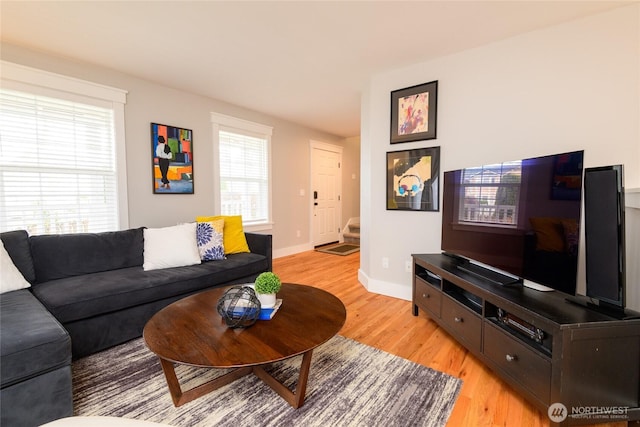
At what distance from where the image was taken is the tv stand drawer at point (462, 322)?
5.48 ft

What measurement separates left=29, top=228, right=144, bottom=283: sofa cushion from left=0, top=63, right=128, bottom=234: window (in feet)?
1.70

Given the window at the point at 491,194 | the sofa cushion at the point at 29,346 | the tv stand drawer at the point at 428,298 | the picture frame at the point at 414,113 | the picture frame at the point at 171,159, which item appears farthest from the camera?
the picture frame at the point at 171,159

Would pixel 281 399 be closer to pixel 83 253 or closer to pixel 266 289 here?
pixel 266 289

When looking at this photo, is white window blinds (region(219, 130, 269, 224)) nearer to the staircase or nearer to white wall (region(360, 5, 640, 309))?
white wall (region(360, 5, 640, 309))

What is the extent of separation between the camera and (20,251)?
201cm

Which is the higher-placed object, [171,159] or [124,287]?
[171,159]

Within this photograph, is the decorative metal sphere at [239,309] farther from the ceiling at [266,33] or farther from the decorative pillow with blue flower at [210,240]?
the ceiling at [266,33]

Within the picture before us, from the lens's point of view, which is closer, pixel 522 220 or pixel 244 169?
pixel 522 220

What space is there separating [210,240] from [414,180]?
83.2 inches

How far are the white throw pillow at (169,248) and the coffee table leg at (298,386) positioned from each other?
4.61 ft

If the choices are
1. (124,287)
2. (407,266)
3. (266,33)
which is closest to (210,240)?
(124,287)

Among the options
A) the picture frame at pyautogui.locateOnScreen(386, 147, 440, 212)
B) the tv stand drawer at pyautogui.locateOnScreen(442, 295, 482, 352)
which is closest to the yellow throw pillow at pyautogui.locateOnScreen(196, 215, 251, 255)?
the picture frame at pyautogui.locateOnScreen(386, 147, 440, 212)

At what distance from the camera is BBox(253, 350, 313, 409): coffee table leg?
1.33 meters

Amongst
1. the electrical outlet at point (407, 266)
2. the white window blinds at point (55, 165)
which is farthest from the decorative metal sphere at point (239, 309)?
the white window blinds at point (55, 165)
